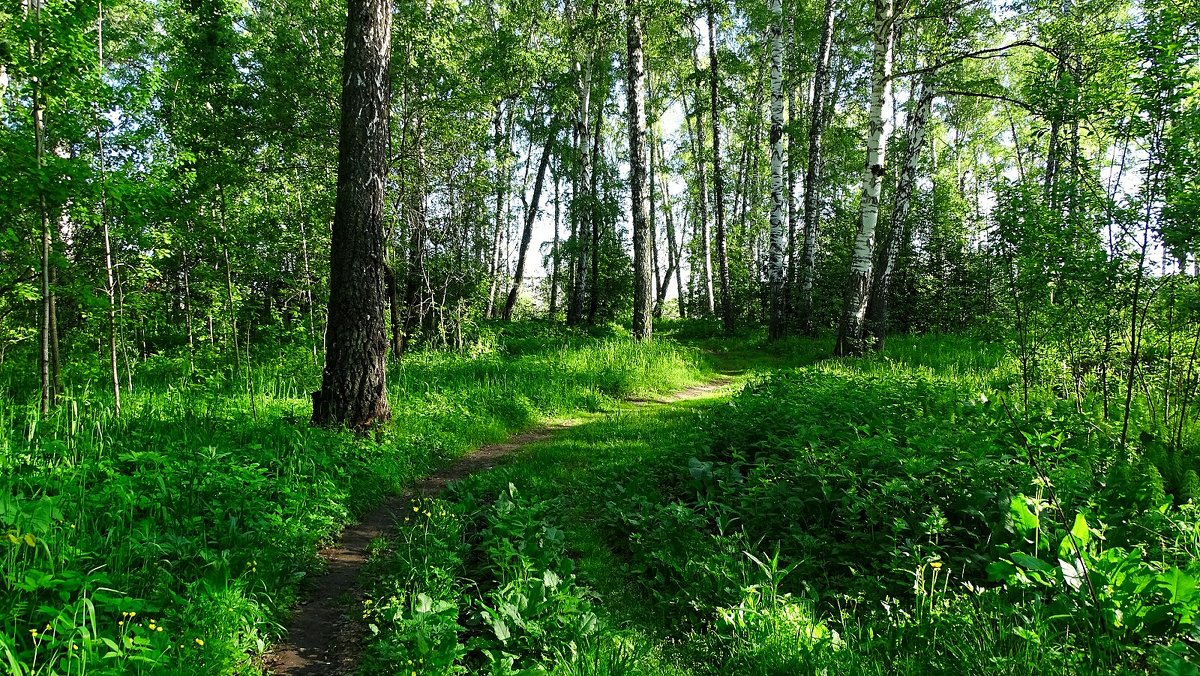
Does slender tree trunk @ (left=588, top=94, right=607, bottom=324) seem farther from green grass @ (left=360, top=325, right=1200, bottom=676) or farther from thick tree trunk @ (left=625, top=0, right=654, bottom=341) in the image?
green grass @ (left=360, top=325, right=1200, bottom=676)

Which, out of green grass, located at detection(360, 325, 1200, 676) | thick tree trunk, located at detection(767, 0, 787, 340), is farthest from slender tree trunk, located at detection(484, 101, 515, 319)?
green grass, located at detection(360, 325, 1200, 676)

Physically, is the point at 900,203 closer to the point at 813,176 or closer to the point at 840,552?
the point at 813,176

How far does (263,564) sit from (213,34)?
10.3 meters

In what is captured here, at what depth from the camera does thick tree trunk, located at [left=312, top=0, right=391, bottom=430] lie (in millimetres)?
6234

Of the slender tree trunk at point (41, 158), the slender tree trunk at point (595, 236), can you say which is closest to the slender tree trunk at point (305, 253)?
the slender tree trunk at point (41, 158)

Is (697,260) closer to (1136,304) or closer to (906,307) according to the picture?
(906,307)

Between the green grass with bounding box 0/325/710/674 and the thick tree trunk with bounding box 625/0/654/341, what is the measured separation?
5482 millimetres

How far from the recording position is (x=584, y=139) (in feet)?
59.7

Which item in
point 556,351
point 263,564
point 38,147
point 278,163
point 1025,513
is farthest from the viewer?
point 556,351

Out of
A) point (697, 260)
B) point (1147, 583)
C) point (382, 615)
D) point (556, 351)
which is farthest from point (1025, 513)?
point (697, 260)

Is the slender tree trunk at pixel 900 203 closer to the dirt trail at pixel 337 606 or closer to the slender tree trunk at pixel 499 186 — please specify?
the slender tree trunk at pixel 499 186

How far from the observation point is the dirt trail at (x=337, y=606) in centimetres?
297

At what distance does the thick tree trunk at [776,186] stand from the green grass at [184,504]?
990cm

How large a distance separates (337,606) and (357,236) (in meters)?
4.08
